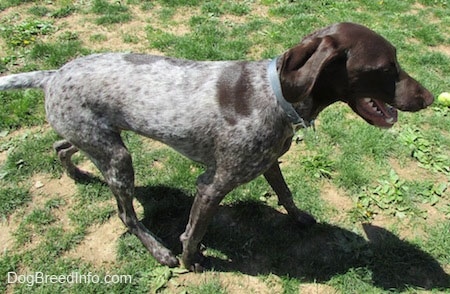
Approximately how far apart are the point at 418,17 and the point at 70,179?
5871mm

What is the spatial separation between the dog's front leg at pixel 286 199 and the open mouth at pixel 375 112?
42.4 inches

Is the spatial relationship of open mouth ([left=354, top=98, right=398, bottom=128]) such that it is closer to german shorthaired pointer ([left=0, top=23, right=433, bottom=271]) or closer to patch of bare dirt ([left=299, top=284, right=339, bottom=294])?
german shorthaired pointer ([left=0, top=23, right=433, bottom=271])

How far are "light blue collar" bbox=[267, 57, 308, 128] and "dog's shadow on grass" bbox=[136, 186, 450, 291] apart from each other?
133 centimetres

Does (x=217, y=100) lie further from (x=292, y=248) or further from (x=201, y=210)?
(x=292, y=248)

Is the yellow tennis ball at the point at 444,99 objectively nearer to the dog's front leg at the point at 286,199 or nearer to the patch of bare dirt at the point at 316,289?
the dog's front leg at the point at 286,199

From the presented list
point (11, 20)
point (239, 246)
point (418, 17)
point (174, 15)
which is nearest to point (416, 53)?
point (418, 17)

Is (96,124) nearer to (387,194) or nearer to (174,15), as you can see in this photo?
(387,194)

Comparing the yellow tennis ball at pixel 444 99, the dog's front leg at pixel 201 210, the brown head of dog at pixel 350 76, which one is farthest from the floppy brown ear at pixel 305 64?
the yellow tennis ball at pixel 444 99

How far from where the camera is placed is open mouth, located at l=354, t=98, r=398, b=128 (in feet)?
9.29

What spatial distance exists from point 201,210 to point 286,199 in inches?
37.7

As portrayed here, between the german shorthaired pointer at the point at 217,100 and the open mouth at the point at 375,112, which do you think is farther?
the open mouth at the point at 375,112

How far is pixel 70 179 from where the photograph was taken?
14.0ft

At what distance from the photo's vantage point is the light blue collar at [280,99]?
2805 millimetres

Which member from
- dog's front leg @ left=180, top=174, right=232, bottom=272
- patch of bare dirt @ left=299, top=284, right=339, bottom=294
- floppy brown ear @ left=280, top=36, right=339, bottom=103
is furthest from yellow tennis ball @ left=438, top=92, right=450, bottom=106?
dog's front leg @ left=180, top=174, right=232, bottom=272
